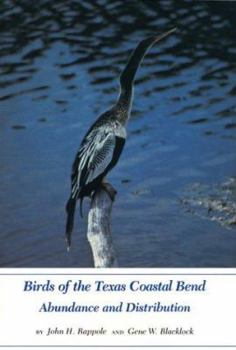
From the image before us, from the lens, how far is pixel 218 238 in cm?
1109

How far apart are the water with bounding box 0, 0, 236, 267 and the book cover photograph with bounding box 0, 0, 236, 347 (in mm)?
28

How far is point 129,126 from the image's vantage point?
1322cm

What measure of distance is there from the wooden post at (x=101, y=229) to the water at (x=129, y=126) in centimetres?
299

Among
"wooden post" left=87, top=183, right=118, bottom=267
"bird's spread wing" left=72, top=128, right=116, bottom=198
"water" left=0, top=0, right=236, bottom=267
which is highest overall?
"bird's spread wing" left=72, top=128, right=116, bottom=198

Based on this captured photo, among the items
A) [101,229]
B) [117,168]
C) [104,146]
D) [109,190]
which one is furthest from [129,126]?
[101,229]

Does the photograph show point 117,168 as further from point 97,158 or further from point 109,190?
point 109,190

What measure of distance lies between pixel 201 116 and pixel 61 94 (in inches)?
113

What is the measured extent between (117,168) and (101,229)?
14.9 ft

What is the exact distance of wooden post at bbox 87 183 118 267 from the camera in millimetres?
7516

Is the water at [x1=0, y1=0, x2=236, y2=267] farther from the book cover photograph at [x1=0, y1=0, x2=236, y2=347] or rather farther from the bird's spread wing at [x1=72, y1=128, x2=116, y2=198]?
the bird's spread wing at [x1=72, y1=128, x2=116, y2=198]

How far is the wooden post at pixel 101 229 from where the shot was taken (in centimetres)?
752

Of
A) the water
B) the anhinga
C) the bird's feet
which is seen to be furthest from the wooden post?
the water
